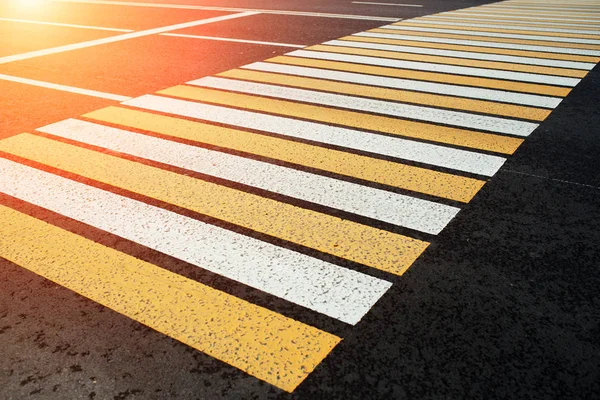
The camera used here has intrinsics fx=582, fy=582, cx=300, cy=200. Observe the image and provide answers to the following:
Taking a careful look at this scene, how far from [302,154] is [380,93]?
2008 mm

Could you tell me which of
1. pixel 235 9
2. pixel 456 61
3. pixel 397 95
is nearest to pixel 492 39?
pixel 456 61

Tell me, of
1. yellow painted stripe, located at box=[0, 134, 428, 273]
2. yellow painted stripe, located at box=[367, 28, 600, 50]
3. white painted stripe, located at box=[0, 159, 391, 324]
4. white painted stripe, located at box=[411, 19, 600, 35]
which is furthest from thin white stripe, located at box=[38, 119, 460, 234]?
white painted stripe, located at box=[411, 19, 600, 35]

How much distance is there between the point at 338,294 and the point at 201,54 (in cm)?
620

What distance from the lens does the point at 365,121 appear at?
5324mm

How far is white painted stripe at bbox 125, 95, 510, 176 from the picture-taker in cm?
442

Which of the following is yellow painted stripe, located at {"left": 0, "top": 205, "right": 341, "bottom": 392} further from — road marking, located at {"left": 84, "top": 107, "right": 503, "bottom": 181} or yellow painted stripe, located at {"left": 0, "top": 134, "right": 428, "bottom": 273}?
road marking, located at {"left": 84, "top": 107, "right": 503, "bottom": 181}

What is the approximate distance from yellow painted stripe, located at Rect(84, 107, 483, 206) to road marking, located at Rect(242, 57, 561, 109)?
206 cm

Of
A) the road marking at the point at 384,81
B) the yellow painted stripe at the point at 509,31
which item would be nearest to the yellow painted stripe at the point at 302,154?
the road marking at the point at 384,81

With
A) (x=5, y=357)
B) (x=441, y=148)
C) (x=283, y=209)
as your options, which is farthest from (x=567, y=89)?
(x=5, y=357)

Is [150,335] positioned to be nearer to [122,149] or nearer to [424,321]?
[424,321]

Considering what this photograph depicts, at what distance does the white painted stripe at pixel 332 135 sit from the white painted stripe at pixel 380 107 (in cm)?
65

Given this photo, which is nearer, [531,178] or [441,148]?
[531,178]

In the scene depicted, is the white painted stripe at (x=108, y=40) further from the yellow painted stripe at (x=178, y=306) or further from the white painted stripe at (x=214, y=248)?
the yellow painted stripe at (x=178, y=306)

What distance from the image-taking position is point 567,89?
6340 millimetres
